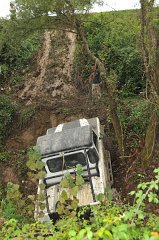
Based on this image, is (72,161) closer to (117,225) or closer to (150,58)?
(150,58)

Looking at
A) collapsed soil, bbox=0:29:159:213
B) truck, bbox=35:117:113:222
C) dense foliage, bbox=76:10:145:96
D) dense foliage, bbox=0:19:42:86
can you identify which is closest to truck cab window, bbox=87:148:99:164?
truck, bbox=35:117:113:222

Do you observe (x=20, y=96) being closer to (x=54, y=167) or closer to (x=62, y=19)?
(x=62, y=19)

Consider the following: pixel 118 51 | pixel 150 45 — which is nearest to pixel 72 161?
pixel 150 45

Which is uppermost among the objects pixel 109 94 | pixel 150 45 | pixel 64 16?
pixel 64 16

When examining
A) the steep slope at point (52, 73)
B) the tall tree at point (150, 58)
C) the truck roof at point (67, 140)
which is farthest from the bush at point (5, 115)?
the tall tree at point (150, 58)

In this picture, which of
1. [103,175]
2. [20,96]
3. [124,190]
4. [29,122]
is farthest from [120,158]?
[20,96]

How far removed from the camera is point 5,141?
12.8m

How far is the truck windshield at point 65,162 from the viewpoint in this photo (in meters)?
8.58

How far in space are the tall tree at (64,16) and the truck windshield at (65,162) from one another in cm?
194

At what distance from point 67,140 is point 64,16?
3989 millimetres

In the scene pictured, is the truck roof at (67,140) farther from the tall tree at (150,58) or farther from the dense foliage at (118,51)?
the dense foliage at (118,51)

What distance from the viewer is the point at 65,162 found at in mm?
8617

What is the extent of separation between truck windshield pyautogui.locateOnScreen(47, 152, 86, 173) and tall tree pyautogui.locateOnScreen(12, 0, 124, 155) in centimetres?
194

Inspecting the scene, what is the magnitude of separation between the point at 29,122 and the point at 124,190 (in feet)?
17.2
